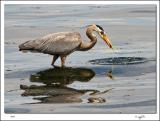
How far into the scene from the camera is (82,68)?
1158cm

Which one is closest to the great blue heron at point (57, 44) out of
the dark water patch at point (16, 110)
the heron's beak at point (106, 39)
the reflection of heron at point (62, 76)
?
the heron's beak at point (106, 39)

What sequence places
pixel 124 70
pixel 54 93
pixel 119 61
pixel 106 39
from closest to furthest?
1. pixel 54 93
2. pixel 124 70
3. pixel 119 61
4. pixel 106 39

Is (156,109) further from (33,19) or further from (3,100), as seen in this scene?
(33,19)

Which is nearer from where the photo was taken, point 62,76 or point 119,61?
point 62,76

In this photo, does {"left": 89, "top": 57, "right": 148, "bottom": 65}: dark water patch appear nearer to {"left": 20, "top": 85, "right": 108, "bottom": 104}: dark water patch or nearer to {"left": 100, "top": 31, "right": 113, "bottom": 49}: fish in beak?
{"left": 100, "top": 31, "right": 113, "bottom": 49}: fish in beak

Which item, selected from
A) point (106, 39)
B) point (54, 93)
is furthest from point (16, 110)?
point (106, 39)

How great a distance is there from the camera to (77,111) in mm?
9312

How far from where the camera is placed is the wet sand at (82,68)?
31.7ft

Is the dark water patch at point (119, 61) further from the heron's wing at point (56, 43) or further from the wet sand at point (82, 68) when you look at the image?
the heron's wing at point (56, 43)

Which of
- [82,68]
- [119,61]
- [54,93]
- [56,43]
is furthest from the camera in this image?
[56,43]

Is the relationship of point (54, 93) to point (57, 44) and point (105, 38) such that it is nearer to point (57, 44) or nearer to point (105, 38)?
point (57, 44)

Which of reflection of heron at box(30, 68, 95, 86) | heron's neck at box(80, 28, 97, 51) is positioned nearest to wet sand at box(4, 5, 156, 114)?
reflection of heron at box(30, 68, 95, 86)

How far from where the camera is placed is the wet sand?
31.7 ft

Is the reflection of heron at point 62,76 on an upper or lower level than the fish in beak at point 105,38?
lower
